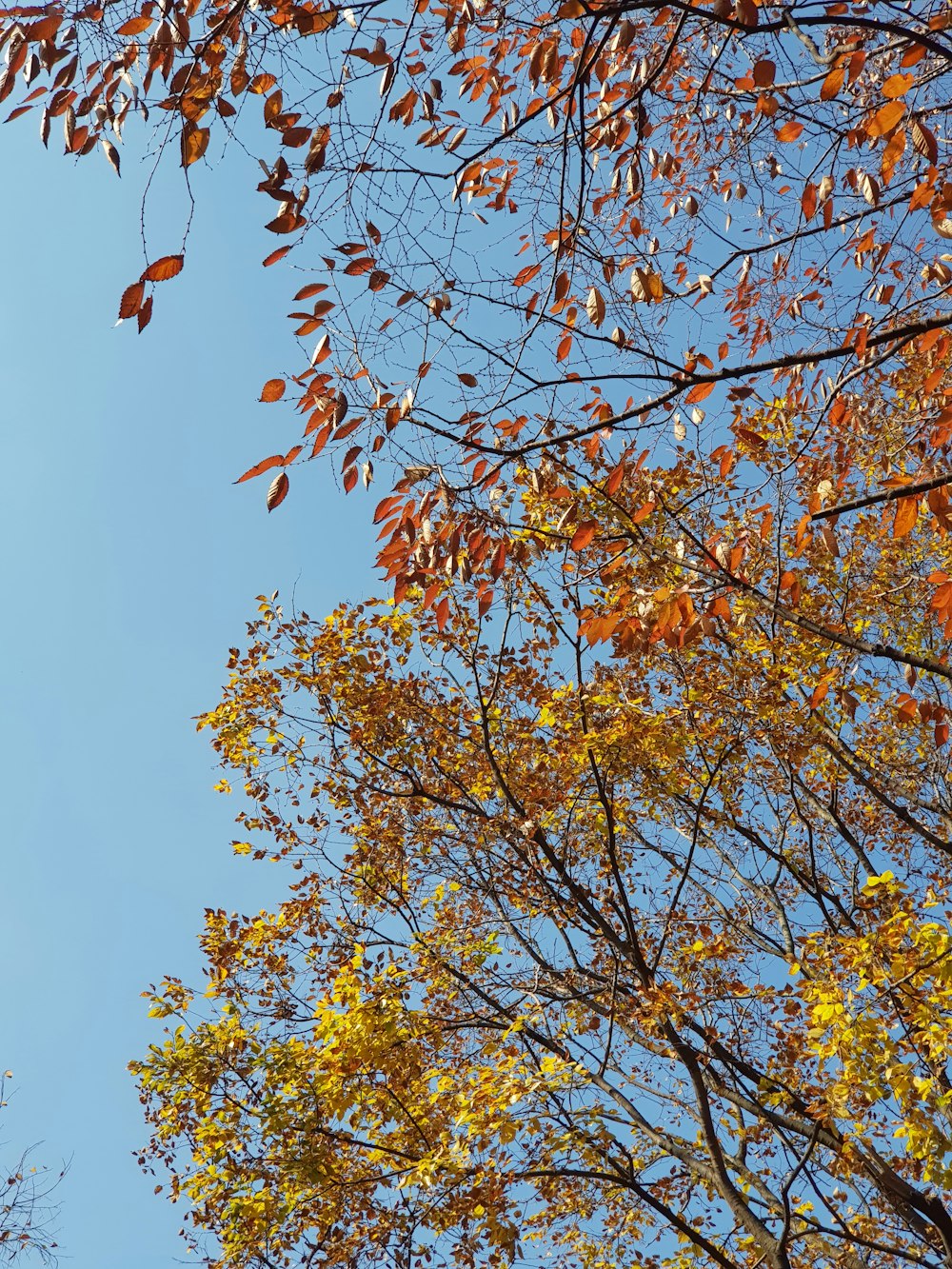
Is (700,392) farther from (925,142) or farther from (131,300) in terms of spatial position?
(131,300)

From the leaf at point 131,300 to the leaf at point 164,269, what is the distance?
3cm

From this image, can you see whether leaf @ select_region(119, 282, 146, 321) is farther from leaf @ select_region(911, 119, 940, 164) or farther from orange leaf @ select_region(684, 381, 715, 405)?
leaf @ select_region(911, 119, 940, 164)

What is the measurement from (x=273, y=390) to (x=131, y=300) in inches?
21.4

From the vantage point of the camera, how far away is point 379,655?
24.6ft

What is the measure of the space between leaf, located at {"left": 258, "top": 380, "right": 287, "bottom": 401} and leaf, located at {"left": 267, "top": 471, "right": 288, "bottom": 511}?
22 centimetres

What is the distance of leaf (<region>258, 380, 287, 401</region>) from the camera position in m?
3.06

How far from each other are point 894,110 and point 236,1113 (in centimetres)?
662

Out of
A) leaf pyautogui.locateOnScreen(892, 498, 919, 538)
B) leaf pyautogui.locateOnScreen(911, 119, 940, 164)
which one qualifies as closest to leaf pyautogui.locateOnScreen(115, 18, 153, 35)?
leaf pyautogui.locateOnScreen(911, 119, 940, 164)

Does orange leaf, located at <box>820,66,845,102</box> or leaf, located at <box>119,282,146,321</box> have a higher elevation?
orange leaf, located at <box>820,66,845,102</box>

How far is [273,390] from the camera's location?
307 cm

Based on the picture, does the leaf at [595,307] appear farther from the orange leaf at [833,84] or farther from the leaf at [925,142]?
the leaf at [925,142]

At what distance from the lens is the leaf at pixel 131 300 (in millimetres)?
2646

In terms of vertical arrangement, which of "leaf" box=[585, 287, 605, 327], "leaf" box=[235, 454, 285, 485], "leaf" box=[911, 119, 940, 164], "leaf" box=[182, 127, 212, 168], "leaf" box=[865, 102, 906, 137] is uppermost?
"leaf" box=[911, 119, 940, 164]

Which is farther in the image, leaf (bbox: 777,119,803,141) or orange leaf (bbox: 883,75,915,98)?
leaf (bbox: 777,119,803,141)
